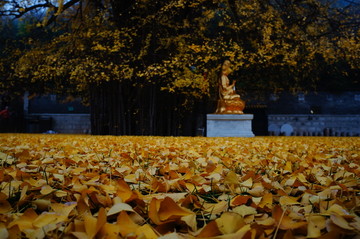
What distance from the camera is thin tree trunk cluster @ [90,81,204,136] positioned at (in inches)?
401

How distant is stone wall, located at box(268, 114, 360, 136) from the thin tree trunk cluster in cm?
1791

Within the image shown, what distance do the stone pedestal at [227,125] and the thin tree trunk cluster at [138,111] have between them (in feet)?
2.50

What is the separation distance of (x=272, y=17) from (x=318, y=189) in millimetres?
9649

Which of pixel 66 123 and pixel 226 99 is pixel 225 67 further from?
pixel 66 123

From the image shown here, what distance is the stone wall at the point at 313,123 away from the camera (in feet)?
88.8

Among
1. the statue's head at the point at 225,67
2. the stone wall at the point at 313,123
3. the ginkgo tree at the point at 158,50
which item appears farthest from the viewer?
the stone wall at the point at 313,123

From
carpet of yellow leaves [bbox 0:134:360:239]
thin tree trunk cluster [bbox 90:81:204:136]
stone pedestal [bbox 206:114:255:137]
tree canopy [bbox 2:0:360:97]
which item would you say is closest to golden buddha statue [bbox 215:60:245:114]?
stone pedestal [bbox 206:114:255:137]

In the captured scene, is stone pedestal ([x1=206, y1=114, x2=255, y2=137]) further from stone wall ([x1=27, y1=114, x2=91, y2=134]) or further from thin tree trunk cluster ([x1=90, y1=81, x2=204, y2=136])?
stone wall ([x1=27, y1=114, x2=91, y2=134])

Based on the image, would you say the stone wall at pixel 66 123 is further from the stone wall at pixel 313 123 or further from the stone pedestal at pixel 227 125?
the stone pedestal at pixel 227 125

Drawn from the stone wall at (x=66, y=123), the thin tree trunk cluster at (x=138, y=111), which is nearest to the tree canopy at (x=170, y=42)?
the thin tree trunk cluster at (x=138, y=111)

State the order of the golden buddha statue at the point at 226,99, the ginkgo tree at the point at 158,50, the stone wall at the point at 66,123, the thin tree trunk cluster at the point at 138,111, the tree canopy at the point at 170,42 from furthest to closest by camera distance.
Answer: the stone wall at the point at 66,123, the golden buddha statue at the point at 226,99, the thin tree trunk cluster at the point at 138,111, the ginkgo tree at the point at 158,50, the tree canopy at the point at 170,42

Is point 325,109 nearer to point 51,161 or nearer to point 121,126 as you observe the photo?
point 121,126

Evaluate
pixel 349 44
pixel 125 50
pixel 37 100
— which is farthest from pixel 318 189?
pixel 37 100

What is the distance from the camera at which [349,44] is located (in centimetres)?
1021
